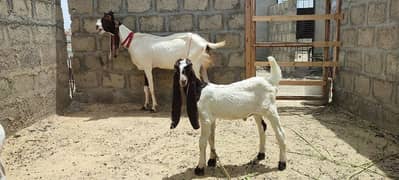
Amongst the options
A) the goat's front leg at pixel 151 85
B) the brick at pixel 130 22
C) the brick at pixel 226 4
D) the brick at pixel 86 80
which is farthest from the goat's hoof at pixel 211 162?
the brick at pixel 86 80

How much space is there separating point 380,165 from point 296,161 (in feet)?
2.35

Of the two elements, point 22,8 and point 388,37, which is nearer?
point 388,37

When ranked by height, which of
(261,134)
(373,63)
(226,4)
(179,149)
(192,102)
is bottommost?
(179,149)

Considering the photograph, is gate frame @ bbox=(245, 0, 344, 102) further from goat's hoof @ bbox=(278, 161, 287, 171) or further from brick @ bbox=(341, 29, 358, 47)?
goat's hoof @ bbox=(278, 161, 287, 171)

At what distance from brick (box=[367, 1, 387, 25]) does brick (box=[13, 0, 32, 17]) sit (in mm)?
4349

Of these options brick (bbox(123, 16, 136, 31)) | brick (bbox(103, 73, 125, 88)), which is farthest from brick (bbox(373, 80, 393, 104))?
brick (bbox(103, 73, 125, 88))

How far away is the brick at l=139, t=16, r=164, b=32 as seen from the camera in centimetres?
528

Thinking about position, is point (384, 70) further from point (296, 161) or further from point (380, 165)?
point (296, 161)

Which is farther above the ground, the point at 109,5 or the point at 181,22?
the point at 109,5

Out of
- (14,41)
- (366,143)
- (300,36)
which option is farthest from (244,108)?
(300,36)

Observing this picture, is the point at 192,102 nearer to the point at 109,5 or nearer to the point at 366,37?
the point at 366,37

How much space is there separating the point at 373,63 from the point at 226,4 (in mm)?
2241

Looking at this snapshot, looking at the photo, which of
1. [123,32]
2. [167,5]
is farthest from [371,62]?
[123,32]

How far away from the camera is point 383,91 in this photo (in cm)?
394
